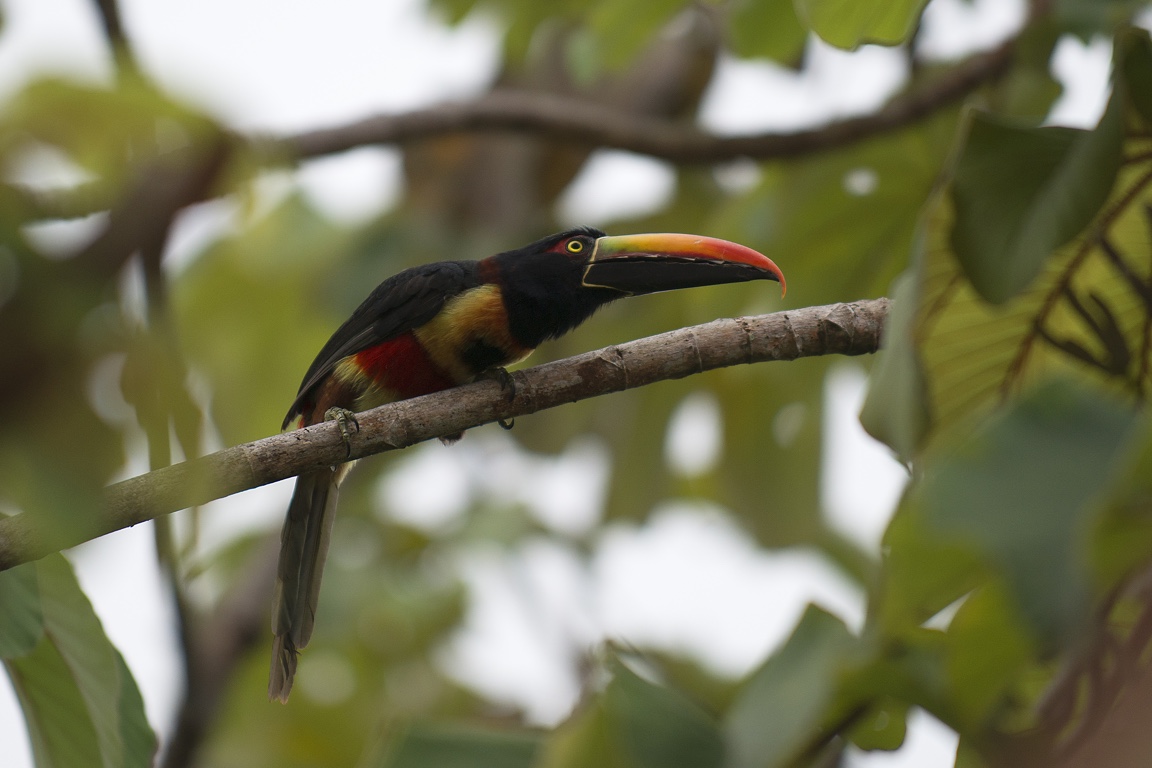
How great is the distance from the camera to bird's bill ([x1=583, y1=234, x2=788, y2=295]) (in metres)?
3.50

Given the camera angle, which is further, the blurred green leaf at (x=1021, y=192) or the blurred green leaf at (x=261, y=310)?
the blurred green leaf at (x=1021, y=192)

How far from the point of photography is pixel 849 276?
172 inches

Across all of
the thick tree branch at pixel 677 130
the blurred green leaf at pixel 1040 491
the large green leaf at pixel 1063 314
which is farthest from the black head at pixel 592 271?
the blurred green leaf at pixel 1040 491

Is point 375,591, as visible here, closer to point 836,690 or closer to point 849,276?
point 849,276

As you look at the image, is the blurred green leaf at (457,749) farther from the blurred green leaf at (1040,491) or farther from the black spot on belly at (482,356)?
the black spot on belly at (482,356)

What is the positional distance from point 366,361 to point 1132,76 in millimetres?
2522

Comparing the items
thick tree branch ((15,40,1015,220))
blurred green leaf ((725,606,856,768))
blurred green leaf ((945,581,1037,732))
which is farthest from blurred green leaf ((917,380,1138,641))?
thick tree branch ((15,40,1015,220))

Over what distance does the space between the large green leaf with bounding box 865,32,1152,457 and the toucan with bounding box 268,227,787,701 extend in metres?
1.22

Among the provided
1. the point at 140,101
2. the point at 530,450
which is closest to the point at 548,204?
the point at 530,450

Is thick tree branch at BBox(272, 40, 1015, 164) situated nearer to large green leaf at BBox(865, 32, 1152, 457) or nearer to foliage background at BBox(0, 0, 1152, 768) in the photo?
foliage background at BBox(0, 0, 1152, 768)

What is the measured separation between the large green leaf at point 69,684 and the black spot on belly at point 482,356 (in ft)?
5.40

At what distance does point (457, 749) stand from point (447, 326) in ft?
5.47

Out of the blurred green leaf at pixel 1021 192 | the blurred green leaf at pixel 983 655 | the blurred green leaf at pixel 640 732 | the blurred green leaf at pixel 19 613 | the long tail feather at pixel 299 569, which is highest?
the blurred green leaf at pixel 1021 192

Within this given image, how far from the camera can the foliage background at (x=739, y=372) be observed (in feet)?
3.02
